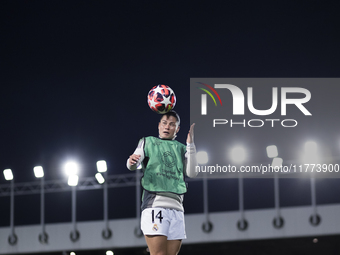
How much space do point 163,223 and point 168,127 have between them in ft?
3.49

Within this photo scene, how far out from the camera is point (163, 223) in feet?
18.3

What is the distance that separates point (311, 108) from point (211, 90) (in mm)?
6882

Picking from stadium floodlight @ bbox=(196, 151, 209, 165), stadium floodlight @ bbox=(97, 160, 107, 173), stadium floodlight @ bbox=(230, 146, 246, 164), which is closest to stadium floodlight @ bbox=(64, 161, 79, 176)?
stadium floodlight @ bbox=(97, 160, 107, 173)

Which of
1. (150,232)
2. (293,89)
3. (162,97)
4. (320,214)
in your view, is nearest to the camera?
(150,232)

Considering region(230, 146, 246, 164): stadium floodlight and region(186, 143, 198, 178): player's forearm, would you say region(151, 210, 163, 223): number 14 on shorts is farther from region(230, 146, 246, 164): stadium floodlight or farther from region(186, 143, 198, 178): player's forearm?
region(230, 146, 246, 164): stadium floodlight

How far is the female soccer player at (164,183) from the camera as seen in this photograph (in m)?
5.58

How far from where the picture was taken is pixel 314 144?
2759cm

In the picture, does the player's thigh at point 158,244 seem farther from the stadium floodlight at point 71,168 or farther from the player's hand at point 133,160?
the stadium floodlight at point 71,168

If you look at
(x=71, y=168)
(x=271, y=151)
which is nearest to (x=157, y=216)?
(x=271, y=151)

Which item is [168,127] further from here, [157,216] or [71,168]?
[71,168]

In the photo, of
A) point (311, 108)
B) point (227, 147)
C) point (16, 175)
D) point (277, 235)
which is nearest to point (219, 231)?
point (277, 235)

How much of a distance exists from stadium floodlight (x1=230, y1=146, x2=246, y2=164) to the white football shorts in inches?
843

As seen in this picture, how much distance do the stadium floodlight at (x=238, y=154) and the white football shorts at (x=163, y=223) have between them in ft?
70.3

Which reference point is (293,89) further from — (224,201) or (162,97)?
(162,97)
